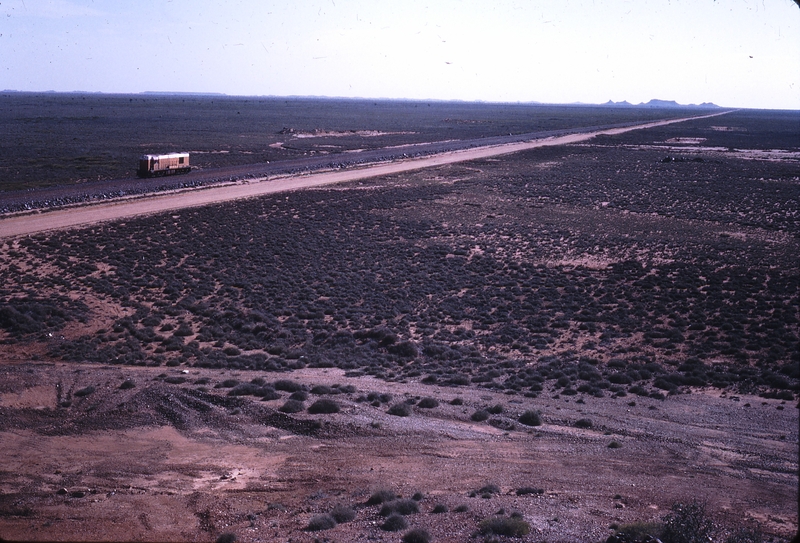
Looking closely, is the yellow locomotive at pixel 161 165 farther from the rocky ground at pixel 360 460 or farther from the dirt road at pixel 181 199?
the rocky ground at pixel 360 460

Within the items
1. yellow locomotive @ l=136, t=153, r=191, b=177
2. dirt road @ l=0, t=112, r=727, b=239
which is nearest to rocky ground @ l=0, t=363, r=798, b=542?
dirt road @ l=0, t=112, r=727, b=239

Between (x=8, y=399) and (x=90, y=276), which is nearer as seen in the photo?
(x=8, y=399)

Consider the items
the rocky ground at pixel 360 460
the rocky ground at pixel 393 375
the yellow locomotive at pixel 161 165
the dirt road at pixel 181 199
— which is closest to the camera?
the rocky ground at pixel 360 460

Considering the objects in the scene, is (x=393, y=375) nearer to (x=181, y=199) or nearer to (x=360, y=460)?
(x=360, y=460)

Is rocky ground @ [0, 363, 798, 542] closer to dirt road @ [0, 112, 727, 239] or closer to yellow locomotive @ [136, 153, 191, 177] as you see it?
dirt road @ [0, 112, 727, 239]

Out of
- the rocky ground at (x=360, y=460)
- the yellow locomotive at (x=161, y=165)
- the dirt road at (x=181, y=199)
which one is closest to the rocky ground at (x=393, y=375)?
the rocky ground at (x=360, y=460)

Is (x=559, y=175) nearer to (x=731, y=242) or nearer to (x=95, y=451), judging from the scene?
(x=731, y=242)

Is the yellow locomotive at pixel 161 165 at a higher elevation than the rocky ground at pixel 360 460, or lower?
higher

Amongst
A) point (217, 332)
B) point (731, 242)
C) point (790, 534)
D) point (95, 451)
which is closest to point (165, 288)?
point (217, 332)

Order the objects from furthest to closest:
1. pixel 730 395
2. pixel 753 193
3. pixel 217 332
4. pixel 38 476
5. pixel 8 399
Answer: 1. pixel 753 193
2. pixel 217 332
3. pixel 730 395
4. pixel 8 399
5. pixel 38 476
